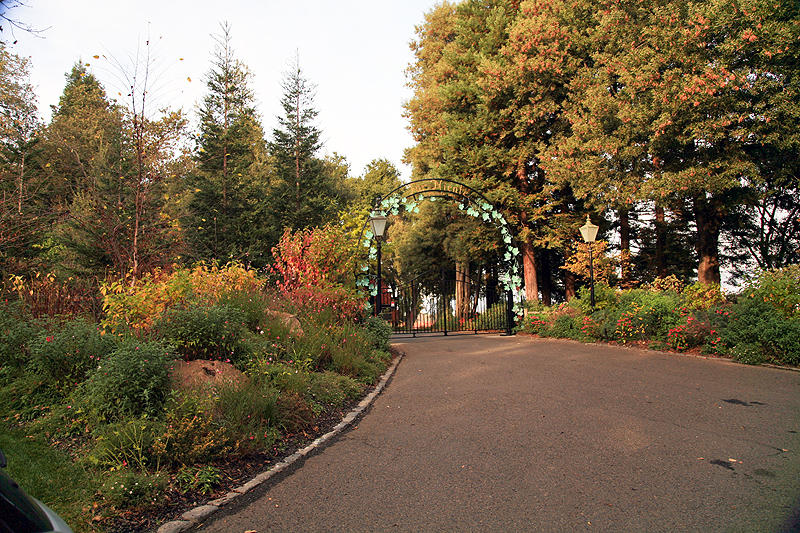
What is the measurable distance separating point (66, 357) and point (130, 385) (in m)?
1.47

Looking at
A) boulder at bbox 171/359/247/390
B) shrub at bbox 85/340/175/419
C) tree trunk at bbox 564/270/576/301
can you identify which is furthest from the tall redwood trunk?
shrub at bbox 85/340/175/419

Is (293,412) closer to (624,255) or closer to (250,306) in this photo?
(250,306)

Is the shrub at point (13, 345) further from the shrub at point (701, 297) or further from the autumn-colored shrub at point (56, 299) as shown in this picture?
the shrub at point (701, 297)

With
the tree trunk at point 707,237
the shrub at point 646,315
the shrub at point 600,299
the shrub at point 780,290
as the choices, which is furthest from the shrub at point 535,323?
the shrub at point 780,290

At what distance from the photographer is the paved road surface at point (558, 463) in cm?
338

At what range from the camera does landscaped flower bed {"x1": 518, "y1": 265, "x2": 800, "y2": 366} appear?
9.02m

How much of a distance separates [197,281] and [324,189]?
79.9 feet

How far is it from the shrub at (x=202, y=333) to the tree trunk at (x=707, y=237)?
16.1 m

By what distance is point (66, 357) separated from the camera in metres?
5.43

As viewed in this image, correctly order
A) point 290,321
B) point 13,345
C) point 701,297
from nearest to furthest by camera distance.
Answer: point 13,345, point 290,321, point 701,297

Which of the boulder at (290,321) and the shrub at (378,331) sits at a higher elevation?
the boulder at (290,321)

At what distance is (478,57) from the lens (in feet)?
71.9

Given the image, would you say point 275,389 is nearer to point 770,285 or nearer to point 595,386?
point 595,386

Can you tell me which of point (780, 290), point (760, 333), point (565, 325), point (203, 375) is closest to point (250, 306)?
point (203, 375)
